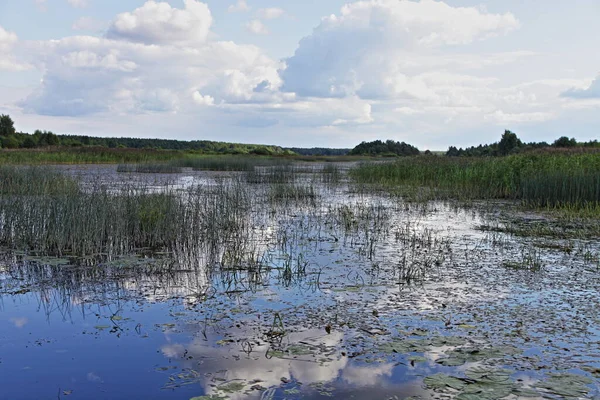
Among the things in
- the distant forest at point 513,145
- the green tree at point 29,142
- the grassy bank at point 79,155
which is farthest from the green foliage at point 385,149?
the green tree at point 29,142

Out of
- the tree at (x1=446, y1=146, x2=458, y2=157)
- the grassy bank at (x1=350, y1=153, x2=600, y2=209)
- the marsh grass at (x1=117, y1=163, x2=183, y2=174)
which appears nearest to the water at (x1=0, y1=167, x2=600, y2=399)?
the grassy bank at (x1=350, y1=153, x2=600, y2=209)

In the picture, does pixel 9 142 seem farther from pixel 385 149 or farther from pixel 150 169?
pixel 385 149

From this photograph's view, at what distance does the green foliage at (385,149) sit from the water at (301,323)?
54.0 meters

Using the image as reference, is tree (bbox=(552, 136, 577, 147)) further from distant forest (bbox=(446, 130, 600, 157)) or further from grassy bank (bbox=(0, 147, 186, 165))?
grassy bank (bbox=(0, 147, 186, 165))

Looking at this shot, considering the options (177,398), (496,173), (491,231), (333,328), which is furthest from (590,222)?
(177,398)

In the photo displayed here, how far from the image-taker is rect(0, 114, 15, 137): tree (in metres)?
53.7

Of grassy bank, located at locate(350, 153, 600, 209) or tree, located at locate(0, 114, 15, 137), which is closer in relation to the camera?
grassy bank, located at locate(350, 153, 600, 209)

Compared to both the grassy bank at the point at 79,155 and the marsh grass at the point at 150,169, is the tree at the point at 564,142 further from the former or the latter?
the grassy bank at the point at 79,155

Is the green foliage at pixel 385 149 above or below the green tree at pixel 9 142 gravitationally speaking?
above

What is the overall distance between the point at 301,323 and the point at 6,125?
5784cm

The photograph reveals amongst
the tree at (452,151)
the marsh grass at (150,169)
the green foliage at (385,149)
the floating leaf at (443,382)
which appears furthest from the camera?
the green foliage at (385,149)

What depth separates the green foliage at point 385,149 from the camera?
62.0 metres

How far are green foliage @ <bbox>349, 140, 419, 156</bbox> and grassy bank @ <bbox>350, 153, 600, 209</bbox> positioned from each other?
38501mm

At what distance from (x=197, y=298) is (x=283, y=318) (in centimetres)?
110
